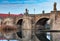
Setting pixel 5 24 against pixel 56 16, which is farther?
pixel 5 24

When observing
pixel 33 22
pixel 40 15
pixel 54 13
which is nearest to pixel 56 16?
pixel 54 13

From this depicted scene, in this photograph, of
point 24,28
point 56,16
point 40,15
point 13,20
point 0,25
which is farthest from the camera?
point 0,25

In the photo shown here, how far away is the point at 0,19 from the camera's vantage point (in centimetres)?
3691

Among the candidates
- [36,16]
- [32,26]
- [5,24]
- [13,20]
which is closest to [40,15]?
[36,16]

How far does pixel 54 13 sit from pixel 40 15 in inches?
173

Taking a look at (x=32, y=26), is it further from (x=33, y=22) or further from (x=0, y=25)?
(x=0, y=25)

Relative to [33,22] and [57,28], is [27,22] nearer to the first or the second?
[33,22]

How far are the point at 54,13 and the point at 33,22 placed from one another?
6.71 meters

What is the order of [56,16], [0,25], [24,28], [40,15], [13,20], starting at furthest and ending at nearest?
[0,25]
[13,20]
[24,28]
[40,15]
[56,16]

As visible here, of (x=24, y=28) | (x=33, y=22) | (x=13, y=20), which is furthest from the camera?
(x=13, y=20)

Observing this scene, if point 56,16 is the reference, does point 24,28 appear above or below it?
below

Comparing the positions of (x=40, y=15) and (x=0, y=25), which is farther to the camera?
(x=0, y=25)

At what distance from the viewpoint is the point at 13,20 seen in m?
34.7

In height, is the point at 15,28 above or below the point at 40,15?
below
